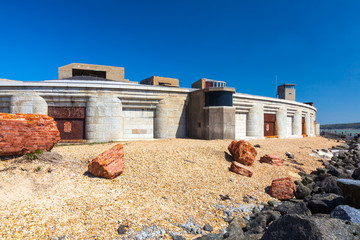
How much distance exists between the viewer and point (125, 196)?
213 inches

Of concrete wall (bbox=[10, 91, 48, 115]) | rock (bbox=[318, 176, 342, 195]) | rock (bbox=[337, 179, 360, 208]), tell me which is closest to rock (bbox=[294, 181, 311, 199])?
rock (bbox=[318, 176, 342, 195])

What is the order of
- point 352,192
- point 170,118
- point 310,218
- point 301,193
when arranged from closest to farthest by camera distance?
point 310,218
point 352,192
point 301,193
point 170,118

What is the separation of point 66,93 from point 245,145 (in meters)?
12.2

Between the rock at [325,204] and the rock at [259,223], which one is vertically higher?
the rock at [325,204]

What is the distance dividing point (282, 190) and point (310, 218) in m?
4.16

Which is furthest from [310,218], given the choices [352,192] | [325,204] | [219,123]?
[219,123]

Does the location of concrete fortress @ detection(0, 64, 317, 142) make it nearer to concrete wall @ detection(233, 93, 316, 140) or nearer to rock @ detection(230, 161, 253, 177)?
concrete wall @ detection(233, 93, 316, 140)

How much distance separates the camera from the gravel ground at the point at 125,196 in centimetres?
405

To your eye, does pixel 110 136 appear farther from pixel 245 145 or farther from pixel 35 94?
pixel 245 145

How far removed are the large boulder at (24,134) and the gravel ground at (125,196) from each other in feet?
1.58

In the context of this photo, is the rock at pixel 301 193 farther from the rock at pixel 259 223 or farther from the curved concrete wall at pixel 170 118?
the curved concrete wall at pixel 170 118

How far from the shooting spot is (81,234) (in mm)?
3814

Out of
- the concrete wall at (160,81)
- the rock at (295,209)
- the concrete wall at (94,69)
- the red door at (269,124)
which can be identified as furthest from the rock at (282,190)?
the concrete wall at (94,69)

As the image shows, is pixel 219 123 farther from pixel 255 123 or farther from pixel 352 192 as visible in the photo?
pixel 352 192
